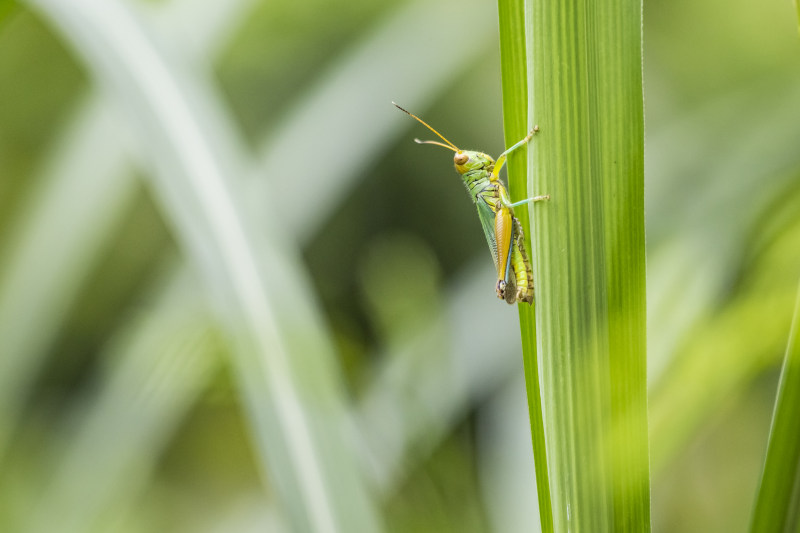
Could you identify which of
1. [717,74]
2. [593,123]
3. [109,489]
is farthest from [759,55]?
[109,489]

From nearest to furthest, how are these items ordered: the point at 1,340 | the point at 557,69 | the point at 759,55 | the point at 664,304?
the point at 557,69
the point at 664,304
the point at 1,340
the point at 759,55

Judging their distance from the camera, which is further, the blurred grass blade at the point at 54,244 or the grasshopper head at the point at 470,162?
the blurred grass blade at the point at 54,244

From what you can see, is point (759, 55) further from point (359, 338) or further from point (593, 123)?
point (593, 123)

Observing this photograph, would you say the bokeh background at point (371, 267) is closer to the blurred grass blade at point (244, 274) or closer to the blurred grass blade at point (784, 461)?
the blurred grass blade at point (244, 274)

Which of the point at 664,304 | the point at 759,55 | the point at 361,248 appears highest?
the point at 759,55

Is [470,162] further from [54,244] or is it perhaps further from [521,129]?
[54,244]

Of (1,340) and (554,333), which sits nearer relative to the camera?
(554,333)

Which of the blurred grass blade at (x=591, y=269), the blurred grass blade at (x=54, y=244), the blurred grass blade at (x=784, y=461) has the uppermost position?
the blurred grass blade at (x=54, y=244)

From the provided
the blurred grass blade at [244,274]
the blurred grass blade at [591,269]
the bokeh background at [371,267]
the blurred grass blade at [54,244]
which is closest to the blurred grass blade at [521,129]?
the blurred grass blade at [591,269]
